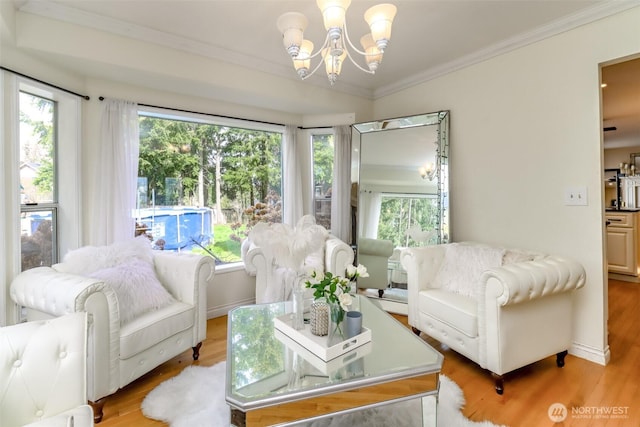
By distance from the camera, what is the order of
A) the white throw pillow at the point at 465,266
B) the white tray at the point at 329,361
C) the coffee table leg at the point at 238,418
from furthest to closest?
the white throw pillow at the point at 465,266 < the white tray at the point at 329,361 < the coffee table leg at the point at 238,418

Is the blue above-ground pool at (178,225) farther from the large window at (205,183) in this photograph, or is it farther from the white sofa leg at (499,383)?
the white sofa leg at (499,383)

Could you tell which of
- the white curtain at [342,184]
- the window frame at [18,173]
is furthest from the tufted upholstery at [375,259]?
the window frame at [18,173]

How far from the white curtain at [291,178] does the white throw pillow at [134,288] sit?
1.73m

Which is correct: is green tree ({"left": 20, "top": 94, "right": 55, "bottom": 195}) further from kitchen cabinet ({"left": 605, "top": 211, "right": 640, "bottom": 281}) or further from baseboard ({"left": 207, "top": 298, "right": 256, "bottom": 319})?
kitchen cabinet ({"left": 605, "top": 211, "right": 640, "bottom": 281})

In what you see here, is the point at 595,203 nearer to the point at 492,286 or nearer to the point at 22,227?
the point at 492,286

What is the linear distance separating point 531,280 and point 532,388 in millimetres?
718

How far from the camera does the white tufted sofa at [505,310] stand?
1.87 meters

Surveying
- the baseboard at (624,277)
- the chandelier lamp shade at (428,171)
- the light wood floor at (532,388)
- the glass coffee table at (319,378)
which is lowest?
the light wood floor at (532,388)

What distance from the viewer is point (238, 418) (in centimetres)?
121

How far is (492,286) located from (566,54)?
1927mm

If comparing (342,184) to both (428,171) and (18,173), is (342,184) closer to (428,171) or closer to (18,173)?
(428,171)

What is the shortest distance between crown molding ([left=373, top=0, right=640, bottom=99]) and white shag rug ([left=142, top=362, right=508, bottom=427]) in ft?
8.95

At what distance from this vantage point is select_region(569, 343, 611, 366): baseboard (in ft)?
7.30

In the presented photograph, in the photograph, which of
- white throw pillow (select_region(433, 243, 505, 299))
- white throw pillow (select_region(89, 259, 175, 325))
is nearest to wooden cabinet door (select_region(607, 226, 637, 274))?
white throw pillow (select_region(433, 243, 505, 299))
